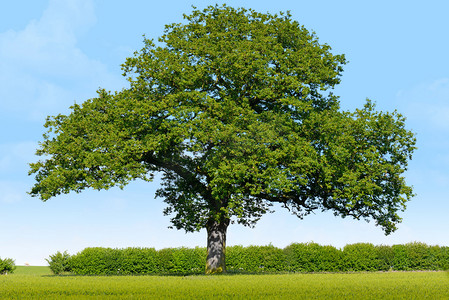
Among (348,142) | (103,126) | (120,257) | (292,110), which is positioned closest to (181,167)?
(103,126)

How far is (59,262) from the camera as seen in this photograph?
42000mm

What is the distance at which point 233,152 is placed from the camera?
89.1 ft

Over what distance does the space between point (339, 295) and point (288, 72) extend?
55.0 feet

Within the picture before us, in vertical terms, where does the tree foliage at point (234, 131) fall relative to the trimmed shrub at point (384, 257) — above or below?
above

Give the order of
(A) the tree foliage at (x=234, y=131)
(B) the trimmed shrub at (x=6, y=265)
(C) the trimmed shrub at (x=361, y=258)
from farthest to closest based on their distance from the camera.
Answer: (C) the trimmed shrub at (x=361, y=258), (B) the trimmed shrub at (x=6, y=265), (A) the tree foliage at (x=234, y=131)

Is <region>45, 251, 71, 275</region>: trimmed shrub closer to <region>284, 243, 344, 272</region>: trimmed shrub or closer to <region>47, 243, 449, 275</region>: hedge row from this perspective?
<region>47, 243, 449, 275</region>: hedge row

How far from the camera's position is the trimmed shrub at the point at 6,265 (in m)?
39.2

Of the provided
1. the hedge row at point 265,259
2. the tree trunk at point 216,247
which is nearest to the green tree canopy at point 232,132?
the tree trunk at point 216,247

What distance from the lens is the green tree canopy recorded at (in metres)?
28.0

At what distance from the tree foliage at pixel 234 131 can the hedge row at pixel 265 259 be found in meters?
10.0

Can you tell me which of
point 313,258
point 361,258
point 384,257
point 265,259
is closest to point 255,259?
point 265,259

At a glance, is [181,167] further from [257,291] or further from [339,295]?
[339,295]

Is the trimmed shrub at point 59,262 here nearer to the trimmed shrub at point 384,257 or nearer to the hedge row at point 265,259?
the hedge row at point 265,259

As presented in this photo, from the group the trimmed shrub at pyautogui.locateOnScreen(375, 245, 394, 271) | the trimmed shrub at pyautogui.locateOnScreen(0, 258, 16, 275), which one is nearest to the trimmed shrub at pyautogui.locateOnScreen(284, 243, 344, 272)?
the trimmed shrub at pyautogui.locateOnScreen(375, 245, 394, 271)
